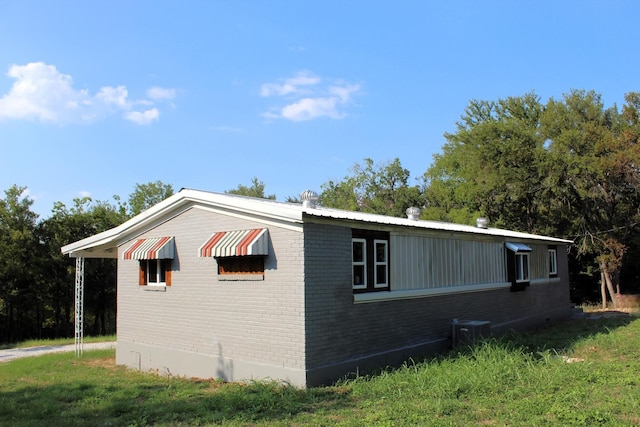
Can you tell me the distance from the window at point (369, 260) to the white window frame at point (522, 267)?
692 centimetres

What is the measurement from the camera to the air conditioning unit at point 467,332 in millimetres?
Answer: 11133

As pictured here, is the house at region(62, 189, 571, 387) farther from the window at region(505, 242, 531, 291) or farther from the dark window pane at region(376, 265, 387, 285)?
the window at region(505, 242, 531, 291)

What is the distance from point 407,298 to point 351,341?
6.59ft

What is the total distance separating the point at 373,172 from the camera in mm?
43531

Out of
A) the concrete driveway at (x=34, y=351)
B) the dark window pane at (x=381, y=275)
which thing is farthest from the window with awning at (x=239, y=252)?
the concrete driveway at (x=34, y=351)

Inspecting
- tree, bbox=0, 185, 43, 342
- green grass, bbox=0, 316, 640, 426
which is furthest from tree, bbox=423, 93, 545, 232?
tree, bbox=0, 185, 43, 342

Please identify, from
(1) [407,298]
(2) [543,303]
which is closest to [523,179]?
(2) [543,303]

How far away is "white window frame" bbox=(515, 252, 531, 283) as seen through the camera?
15162 mm

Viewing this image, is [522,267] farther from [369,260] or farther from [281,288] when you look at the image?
[281,288]

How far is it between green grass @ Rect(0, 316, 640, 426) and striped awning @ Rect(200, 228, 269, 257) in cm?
224

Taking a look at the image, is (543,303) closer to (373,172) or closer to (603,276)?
(603,276)

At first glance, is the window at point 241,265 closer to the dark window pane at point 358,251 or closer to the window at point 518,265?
the dark window pane at point 358,251

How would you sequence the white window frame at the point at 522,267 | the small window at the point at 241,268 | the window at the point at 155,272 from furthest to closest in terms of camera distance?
the white window frame at the point at 522,267 → the window at the point at 155,272 → the small window at the point at 241,268

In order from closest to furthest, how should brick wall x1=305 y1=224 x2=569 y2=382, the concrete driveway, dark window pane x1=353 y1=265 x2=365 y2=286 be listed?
brick wall x1=305 y1=224 x2=569 y2=382 < dark window pane x1=353 y1=265 x2=365 y2=286 < the concrete driveway
